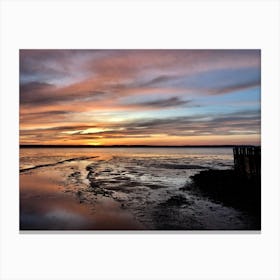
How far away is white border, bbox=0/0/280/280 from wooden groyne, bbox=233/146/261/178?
296 millimetres

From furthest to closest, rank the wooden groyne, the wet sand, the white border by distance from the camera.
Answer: the wooden groyne
the wet sand
the white border

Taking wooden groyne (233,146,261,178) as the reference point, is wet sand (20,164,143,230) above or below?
below

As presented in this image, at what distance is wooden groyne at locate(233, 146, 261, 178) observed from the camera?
3.71 metres

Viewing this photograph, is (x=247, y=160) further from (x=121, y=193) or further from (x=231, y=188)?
(x=121, y=193)

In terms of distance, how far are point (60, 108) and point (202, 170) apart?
7.04 ft

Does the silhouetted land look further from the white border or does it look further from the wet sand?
the wet sand

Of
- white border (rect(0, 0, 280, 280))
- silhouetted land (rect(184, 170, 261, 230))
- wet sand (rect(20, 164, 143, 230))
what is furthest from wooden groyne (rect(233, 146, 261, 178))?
wet sand (rect(20, 164, 143, 230))
